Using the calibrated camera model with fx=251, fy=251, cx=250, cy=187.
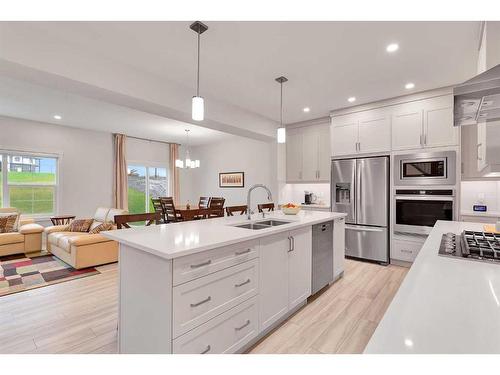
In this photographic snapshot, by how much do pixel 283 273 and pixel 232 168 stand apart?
202 inches

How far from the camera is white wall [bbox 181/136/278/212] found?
6.04 meters

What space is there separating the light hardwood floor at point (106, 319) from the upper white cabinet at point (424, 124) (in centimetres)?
197

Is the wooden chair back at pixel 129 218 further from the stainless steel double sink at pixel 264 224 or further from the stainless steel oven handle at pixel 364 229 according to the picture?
the stainless steel oven handle at pixel 364 229

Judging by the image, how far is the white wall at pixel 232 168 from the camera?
6.04 metres

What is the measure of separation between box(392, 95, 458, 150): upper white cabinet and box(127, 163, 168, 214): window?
6.25 m

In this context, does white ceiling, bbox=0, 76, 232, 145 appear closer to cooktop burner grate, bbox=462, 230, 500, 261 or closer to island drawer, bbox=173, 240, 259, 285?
island drawer, bbox=173, 240, 259, 285

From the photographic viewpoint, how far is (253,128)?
459 cm

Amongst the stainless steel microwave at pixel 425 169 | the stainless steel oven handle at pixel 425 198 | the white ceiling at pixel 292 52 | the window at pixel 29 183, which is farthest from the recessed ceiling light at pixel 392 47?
the window at pixel 29 183

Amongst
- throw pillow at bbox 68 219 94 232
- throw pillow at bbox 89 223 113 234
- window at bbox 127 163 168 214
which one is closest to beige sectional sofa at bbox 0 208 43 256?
throw pillow at bbox 68 219 94 232

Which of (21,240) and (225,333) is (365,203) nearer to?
(225,333)

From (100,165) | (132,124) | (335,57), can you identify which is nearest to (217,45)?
(335,57)
